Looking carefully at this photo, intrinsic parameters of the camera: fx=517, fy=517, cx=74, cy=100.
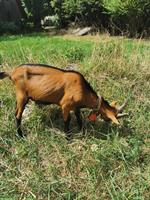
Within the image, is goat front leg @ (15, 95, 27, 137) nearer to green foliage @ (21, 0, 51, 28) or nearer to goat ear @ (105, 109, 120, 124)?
goat ear @ (105, 109, 120, 124)

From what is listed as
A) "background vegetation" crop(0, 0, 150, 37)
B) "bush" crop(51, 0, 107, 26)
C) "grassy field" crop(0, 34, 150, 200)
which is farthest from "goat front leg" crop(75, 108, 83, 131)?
"bush" crop(51, 0, 107, 26)

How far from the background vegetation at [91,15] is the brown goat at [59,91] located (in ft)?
18.6

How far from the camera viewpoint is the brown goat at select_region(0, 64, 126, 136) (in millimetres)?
6281

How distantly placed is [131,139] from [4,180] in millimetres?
1674

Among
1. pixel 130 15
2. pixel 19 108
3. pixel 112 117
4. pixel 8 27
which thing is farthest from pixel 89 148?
pixel 8 27

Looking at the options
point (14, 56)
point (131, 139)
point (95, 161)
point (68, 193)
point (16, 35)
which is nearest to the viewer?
point (68, 193)

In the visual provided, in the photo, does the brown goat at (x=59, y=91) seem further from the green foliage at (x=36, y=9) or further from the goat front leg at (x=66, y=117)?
the green foliage at (x=36, y=9)

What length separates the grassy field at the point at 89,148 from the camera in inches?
223

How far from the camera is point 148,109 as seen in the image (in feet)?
24.0

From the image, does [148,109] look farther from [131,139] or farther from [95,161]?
[95,161]

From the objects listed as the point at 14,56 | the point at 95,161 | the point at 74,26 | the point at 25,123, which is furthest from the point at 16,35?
the point at 95,161

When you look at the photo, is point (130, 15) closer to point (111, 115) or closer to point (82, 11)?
point (82, 11)

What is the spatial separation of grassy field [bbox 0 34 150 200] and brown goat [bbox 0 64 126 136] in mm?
289

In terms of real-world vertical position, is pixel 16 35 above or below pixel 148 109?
below
